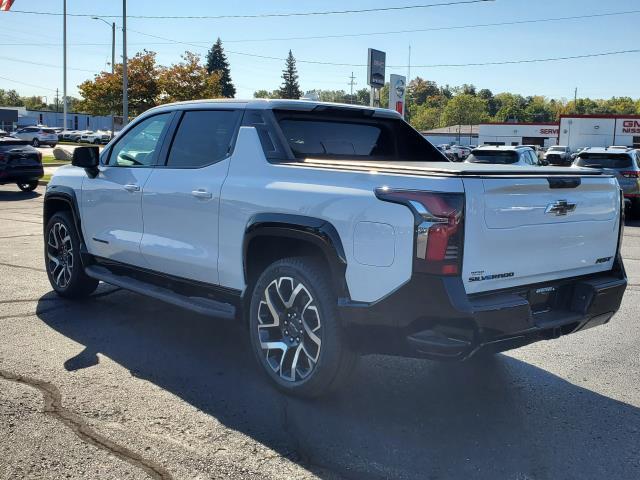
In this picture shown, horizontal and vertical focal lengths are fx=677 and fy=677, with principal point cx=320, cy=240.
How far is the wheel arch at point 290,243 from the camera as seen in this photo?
12.5ft

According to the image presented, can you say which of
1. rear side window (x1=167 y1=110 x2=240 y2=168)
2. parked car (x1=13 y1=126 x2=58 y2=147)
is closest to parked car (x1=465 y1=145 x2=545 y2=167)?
rear side window (x1=167 y1=110 x2=240 y2=168)

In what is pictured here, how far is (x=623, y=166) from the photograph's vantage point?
52.3 ft

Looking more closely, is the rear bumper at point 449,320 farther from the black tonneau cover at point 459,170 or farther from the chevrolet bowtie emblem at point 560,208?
the black tonneau cover at point 459,170

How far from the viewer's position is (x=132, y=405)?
13.1 ft

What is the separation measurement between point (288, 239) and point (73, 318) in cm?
266

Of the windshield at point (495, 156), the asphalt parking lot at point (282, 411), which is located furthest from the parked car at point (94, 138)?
the asphalt parking lot at point (282, 411)

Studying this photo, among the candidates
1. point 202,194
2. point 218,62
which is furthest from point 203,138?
point 218,62

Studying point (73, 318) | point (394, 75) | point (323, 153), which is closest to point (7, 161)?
point (394, 75)

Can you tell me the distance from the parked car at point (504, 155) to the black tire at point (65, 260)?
35.5 ft

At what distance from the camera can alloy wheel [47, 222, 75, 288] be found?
21.1 ft

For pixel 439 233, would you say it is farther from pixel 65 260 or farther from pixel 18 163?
pixel 18 163

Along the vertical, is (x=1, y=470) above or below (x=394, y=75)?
below

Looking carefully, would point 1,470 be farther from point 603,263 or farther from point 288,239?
point 603,263

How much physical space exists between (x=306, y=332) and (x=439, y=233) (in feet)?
3.74
